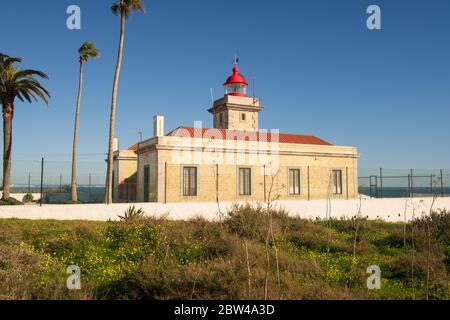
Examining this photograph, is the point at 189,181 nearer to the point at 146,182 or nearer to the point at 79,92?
the point at 146,182

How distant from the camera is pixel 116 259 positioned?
906 centimetres

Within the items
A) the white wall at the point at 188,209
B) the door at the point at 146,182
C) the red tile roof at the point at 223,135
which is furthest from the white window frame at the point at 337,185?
the door at the point at 146,182

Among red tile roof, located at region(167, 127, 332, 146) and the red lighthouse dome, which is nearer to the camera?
red tile roof, located at region(167, 127, 332, 146)

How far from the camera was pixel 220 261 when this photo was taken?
23.5 ft

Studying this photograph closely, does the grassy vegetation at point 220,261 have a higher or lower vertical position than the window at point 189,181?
lower

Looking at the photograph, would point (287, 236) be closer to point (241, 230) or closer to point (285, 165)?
point (241, 230)

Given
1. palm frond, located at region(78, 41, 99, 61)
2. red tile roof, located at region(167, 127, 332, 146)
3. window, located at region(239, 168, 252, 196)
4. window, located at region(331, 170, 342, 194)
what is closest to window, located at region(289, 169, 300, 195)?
red tile roof, located at region(167, 127, 332, 146)

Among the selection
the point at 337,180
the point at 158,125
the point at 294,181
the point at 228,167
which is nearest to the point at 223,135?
the point at 228,167

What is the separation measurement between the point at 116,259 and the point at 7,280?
305 centimetres

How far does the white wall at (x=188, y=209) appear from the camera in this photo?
55.7 feet

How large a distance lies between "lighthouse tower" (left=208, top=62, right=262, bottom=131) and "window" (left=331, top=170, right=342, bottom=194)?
340 inches

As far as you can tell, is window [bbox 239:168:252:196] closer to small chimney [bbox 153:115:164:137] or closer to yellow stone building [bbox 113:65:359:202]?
yellow stone building [bbox 113:65:359:202]

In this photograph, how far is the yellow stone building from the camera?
22531 mm

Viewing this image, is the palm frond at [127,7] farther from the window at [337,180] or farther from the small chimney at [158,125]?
the window at [337,180]
